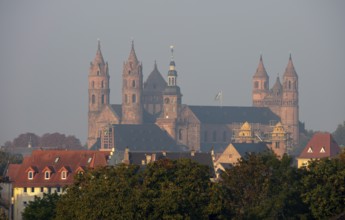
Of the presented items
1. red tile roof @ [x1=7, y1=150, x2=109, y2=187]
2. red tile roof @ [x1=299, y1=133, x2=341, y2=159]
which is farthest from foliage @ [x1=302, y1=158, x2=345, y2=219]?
red tile roof @ [x1=299, y1=133, x2=341, y2=159]

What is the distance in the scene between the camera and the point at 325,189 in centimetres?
8319

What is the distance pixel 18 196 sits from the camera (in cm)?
12138

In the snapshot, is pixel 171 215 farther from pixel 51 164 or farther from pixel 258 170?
pixel 51 164

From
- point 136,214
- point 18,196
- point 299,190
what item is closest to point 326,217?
point 299,190

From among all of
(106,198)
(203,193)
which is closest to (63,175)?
(203,193)

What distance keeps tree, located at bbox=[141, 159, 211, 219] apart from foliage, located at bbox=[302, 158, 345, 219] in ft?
17.8

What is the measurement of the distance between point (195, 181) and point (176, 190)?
3063mm

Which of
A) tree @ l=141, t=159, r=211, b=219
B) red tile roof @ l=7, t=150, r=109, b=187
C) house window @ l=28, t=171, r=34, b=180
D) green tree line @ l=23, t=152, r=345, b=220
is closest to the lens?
tree @ l=141, t=159, r=211, b=219

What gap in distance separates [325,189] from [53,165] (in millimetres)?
48095

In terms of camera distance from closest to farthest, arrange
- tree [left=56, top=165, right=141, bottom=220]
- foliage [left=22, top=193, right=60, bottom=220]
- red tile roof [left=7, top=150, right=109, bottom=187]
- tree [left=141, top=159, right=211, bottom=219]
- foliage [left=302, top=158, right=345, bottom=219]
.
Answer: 1. tree [left=56, top=165, right=141, bottom=220]
2. tree [left=141, top=159, right=211, bottom=219]
3. foliage [left=302, top=158, right=345, bottom=219]
4. foliage [left=22, top=193, right=60, bottom=220]
5. red tile roof [left=7, top=150, right=109, bottom=187]

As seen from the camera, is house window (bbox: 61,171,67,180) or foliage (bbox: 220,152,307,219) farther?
house window (bbox: 61,171,67,180)

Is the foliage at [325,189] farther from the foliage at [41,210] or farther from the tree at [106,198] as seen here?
the foliage at [41,210]

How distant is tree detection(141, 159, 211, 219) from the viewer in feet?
261

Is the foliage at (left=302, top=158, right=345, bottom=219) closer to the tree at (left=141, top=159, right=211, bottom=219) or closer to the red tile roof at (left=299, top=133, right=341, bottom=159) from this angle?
the tree at (left=141, top=159, right=211, bottom=219)
